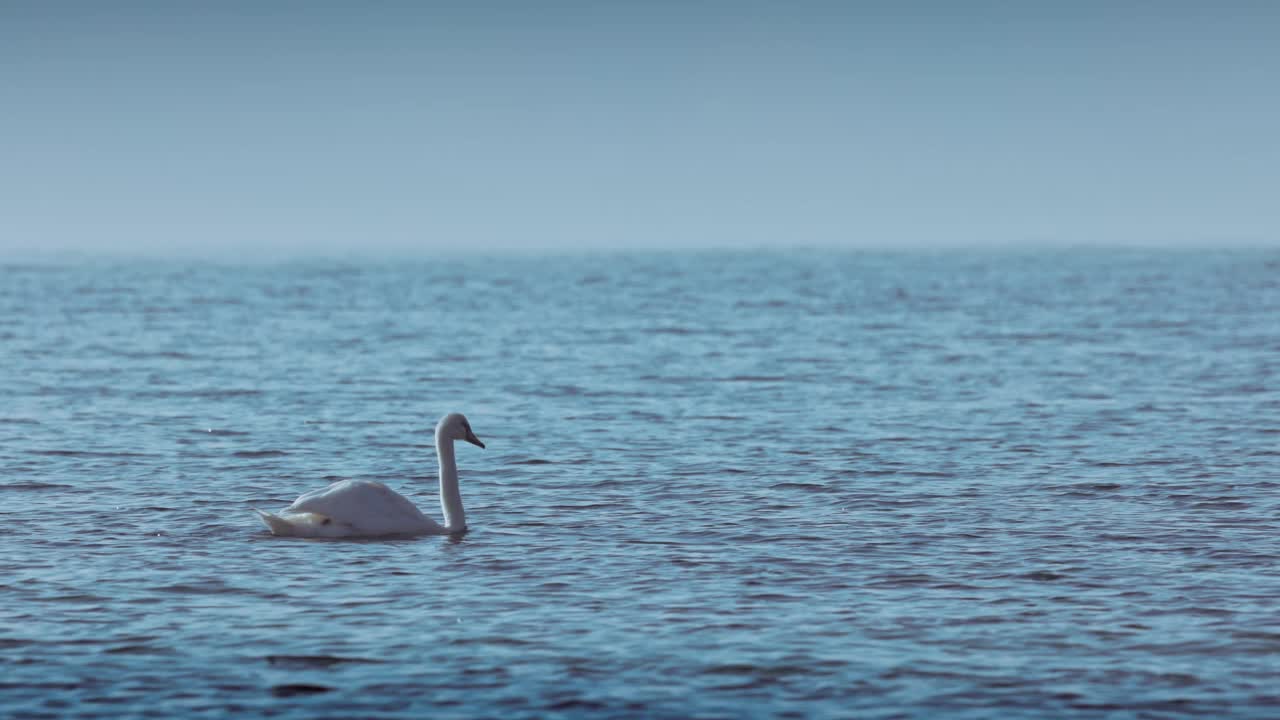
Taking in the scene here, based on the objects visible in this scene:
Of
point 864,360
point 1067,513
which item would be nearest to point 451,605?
point 1067,513

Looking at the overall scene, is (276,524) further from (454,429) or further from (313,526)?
(454,429)

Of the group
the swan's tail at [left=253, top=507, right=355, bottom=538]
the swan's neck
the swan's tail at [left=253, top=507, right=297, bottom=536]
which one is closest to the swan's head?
the swan's neck

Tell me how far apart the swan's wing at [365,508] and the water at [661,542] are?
12.5 inches

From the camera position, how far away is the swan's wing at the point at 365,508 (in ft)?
57.0

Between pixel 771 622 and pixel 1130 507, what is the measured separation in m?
6.84

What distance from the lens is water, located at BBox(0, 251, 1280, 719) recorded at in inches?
475

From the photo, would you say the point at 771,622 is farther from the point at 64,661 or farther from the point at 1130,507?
the point at 1130,507

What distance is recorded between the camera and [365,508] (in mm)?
17453

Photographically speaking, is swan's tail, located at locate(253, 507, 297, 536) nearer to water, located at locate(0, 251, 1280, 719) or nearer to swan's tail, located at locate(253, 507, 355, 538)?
swan's tail, located at locate(253, 507, 355, 538)

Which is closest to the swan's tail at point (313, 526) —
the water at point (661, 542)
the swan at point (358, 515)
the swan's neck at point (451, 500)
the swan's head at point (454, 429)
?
the swan at point (358, 515)

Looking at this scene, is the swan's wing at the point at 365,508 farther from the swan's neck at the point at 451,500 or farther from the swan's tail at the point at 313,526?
the swan's neck at the point at 451,500

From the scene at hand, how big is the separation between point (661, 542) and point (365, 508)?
2.74 metres

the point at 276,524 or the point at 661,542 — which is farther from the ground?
the point at 276,524

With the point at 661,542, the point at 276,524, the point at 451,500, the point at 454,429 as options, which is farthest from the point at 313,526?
the point at 661,542
